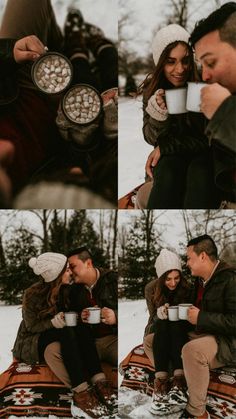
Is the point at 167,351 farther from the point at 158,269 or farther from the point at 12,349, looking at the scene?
the point at 12,349

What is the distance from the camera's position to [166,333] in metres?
2.97

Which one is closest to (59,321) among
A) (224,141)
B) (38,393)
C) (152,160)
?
(38,393)

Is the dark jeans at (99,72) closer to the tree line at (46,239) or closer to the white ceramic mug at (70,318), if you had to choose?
the tree line at (46,239)

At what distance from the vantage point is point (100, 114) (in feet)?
9.86

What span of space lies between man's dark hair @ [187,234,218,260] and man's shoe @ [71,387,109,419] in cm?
89

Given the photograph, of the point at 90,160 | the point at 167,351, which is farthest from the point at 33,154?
the point at 167,351

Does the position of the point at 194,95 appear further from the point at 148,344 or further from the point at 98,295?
the point at 148,344

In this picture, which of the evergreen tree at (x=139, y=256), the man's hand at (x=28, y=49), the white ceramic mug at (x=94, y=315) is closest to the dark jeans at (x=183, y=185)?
the evergreen tree at (x=139, y=256)

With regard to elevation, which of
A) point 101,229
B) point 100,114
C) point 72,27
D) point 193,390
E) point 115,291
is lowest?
point 193,390

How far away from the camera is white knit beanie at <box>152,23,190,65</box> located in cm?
295

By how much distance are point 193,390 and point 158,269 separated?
0.61 metres

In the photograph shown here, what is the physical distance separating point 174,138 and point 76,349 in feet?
3.83

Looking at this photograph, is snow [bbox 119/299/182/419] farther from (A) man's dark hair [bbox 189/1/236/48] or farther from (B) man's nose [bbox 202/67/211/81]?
(A) man's dark hair [bbox 189/1/236/48]

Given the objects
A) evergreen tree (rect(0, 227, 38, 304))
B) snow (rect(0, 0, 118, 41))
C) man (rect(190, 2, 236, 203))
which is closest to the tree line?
evergreen tree (rect(0, 227, 38, 304))
